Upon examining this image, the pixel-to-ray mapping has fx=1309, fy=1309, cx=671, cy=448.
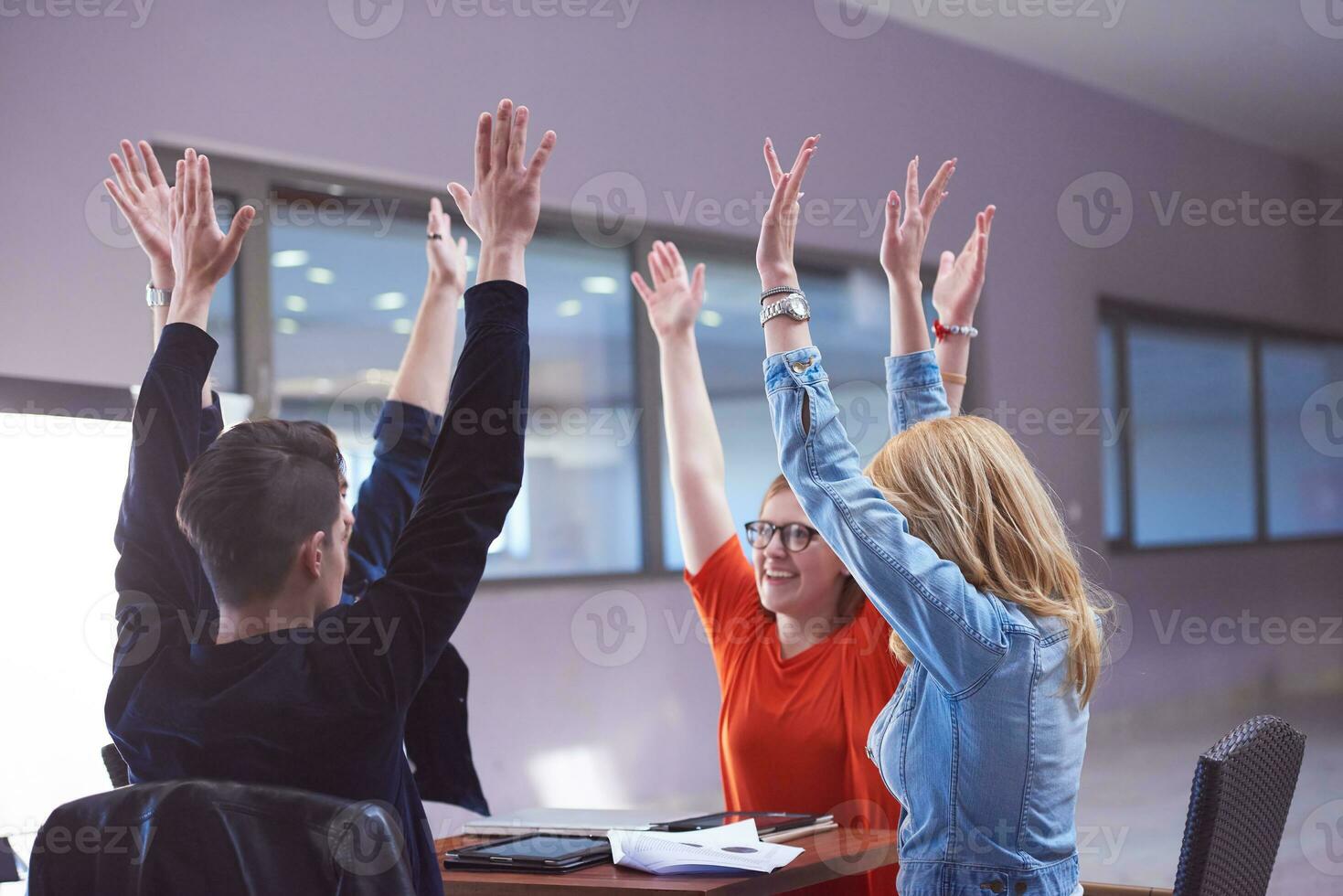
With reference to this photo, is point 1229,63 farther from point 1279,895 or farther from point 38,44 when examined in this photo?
point 38,44

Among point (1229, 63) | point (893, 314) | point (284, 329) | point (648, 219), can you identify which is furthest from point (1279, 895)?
point (1229, 63)

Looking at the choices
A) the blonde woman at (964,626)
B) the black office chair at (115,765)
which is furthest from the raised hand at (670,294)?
the black office chair at (115,765)

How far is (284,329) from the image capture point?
15.2ft

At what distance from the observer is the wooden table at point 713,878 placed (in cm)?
156

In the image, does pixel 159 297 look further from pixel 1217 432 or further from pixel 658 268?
pixel 1217 432
